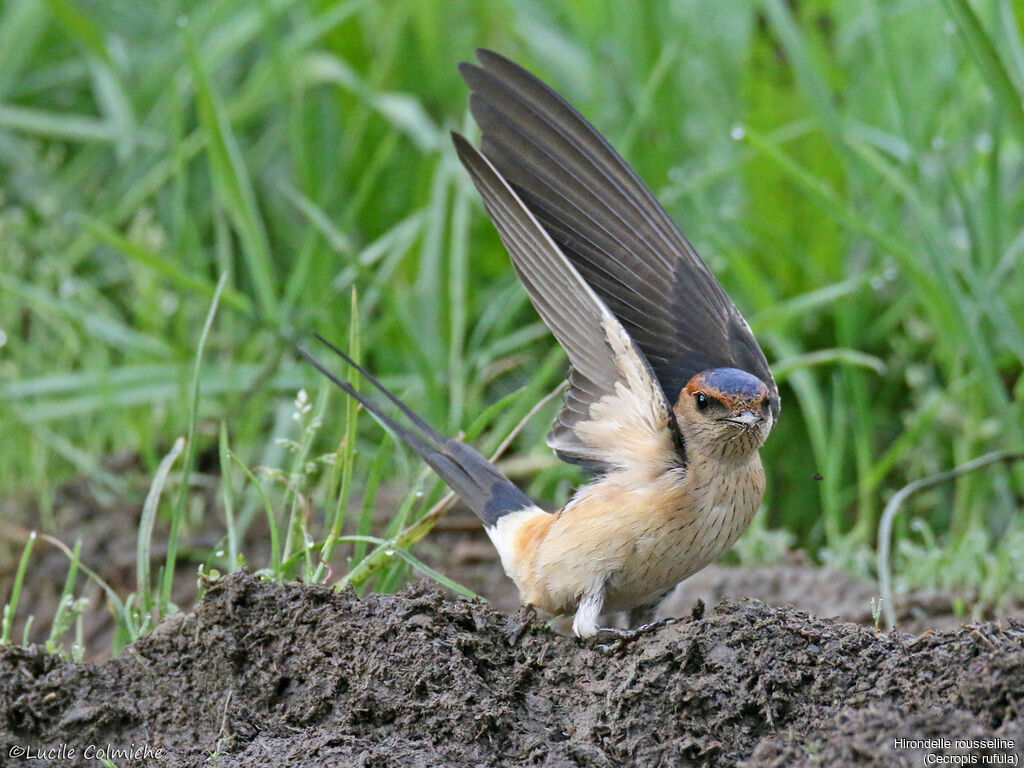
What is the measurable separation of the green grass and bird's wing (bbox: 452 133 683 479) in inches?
18.7

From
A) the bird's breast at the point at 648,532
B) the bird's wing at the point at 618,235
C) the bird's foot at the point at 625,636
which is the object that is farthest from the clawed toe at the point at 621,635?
the bird's wing at the point at 618,235

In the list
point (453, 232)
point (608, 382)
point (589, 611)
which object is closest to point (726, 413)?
point (608, 382)

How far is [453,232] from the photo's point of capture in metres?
5.54

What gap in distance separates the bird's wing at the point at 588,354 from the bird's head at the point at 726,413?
7cm

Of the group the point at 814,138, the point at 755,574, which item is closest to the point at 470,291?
the point at 814,138

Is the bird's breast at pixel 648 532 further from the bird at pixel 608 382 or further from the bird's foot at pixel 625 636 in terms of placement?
the bird's foot at pixel 625 636

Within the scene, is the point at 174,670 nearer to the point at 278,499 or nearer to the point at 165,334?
Answer: the point at 278,499

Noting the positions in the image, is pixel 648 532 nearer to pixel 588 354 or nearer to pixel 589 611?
pixel 589 611

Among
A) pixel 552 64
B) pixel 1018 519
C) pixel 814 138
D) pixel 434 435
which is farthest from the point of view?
pixel 552 64

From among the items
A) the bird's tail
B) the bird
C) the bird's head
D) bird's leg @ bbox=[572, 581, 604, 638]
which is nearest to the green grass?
the bird's tail

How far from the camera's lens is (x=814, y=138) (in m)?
5.93

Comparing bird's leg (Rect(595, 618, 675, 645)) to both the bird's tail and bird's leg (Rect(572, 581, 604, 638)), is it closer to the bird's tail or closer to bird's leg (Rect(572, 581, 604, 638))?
bird's leg (Rect(572, 581, 604, 638))

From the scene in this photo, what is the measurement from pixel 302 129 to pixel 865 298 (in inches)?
105

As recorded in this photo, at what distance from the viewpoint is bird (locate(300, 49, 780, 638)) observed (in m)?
3.06
